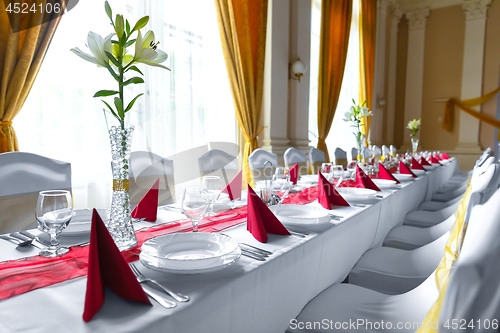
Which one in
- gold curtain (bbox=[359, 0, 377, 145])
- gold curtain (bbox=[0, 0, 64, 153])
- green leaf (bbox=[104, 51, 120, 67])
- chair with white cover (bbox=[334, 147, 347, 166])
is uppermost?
gold curtain (bbox=[359, 0, 377, 145])

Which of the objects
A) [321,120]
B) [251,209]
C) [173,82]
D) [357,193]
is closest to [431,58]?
[321,120]

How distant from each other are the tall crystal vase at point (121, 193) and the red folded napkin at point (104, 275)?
0.24 meters

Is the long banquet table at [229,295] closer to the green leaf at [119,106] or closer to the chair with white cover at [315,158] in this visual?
the green leaf at [119,106]

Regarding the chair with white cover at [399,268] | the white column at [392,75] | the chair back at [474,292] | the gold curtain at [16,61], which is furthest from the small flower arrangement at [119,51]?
the white column at [392,75]

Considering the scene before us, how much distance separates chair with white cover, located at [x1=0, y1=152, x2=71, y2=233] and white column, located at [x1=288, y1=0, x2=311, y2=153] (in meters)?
3.56

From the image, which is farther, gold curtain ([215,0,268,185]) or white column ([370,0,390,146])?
white column ([370,0,390,146])

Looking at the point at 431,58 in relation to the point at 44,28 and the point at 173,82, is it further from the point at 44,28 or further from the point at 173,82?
the point at 44,28

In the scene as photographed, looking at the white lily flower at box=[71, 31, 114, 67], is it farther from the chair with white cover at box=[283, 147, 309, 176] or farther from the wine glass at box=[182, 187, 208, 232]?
the chair with white cover at box=[283, 147, 309, 176]

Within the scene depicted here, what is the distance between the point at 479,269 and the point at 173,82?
3.04 m

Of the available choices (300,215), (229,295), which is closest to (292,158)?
(300,215)

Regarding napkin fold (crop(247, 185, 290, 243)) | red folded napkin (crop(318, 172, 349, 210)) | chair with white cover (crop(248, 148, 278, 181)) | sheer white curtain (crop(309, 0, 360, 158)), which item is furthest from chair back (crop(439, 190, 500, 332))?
sheer white curtain (crop(309, 0, 360, 158))

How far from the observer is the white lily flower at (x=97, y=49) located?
84cm

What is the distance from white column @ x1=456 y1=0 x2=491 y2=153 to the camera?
7.37 metres

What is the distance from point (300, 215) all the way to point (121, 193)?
2.12ft
